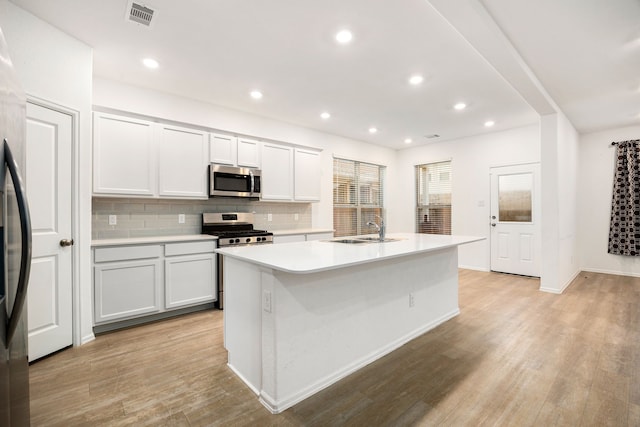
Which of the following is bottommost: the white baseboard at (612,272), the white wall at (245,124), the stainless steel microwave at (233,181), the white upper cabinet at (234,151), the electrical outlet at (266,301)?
the white baseboard at (612,272)

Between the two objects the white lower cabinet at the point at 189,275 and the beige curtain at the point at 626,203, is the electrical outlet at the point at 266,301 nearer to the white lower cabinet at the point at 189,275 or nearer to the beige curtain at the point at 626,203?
the white lower cabinet at the point at 189,275

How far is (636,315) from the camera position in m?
3.34

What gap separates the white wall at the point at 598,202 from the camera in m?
5.27

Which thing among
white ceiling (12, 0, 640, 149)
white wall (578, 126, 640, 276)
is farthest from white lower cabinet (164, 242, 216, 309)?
white wall (578, 126, 640, 276)

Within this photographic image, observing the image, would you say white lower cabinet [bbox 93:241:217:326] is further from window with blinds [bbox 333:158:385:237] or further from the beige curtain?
the beige curtain

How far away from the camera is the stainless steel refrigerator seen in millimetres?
943

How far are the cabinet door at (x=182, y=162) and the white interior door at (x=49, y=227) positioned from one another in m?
0.95

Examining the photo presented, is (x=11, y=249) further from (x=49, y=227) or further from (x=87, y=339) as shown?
(x=87, y=339)

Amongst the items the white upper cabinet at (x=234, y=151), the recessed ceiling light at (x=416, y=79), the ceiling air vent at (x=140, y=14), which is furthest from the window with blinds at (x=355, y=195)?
the ceiling air vent at (x=140, y=14)

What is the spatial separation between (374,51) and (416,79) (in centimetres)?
80

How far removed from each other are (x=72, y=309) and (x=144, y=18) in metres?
2.45

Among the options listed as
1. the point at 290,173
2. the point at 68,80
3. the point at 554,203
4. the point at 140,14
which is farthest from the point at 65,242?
the point at 554,203

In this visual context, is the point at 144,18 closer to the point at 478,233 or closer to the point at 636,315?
the point at 636,315

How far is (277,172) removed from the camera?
14.9 feet
